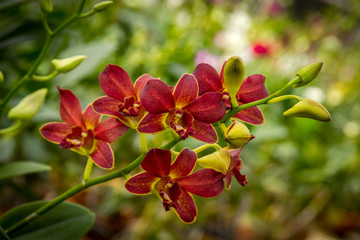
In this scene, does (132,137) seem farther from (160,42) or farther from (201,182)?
(201,182)

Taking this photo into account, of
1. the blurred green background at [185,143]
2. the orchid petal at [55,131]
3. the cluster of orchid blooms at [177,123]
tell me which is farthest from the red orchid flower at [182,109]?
the blurred green background at [185,143]

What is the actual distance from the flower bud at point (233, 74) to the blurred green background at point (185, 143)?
0.71ft

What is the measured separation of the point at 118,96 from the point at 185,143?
0.21 meters

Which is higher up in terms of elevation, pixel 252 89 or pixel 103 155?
pixel 252 89

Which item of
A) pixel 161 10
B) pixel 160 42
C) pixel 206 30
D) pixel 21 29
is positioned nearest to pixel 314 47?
pixel 206 30

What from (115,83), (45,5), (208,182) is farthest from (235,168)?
(45,5)

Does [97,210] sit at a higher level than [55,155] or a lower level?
lower

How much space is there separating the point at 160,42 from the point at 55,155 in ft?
1.49

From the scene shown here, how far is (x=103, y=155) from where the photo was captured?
30 centimetres

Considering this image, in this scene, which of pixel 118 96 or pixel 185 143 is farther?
pixel 185 143

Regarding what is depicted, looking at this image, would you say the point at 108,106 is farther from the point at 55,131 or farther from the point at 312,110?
the point at 312,110

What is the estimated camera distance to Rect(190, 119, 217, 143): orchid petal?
0.27 metres

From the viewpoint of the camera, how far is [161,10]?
1310 millimetres

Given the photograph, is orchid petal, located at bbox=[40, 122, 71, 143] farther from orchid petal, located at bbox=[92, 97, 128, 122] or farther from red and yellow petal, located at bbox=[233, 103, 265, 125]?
red and yellow petal, located at bbox=[233, 103, 265, 125]
